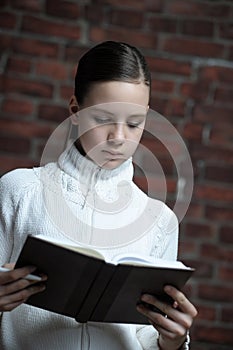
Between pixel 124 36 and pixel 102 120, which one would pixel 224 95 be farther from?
pixel 102 120

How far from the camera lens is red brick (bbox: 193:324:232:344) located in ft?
7.44

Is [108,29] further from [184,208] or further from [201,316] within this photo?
[201,316]

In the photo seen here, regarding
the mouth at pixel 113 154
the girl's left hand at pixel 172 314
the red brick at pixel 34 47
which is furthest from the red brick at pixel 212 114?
the girl's left hand at pixel 172 314

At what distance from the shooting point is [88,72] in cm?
125

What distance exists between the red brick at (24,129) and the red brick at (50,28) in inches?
12.6

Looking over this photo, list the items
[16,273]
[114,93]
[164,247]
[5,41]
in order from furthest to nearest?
[5,41] < [164,247] < [114,93] < [16,273]

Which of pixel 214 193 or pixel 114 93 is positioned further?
pixel 214 193

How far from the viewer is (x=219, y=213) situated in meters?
2.28

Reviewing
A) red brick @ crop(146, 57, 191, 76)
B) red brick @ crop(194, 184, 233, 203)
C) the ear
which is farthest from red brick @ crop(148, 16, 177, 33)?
the ear

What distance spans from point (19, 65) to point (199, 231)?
0.86 metres

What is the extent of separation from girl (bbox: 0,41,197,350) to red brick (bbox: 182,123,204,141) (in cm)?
99

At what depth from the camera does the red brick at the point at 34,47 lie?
2.23 metres

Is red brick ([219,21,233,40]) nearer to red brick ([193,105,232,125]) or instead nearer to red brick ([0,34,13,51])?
red brick ([193,105,232,125])

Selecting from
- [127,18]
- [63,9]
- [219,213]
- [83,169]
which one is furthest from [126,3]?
[83,169]
